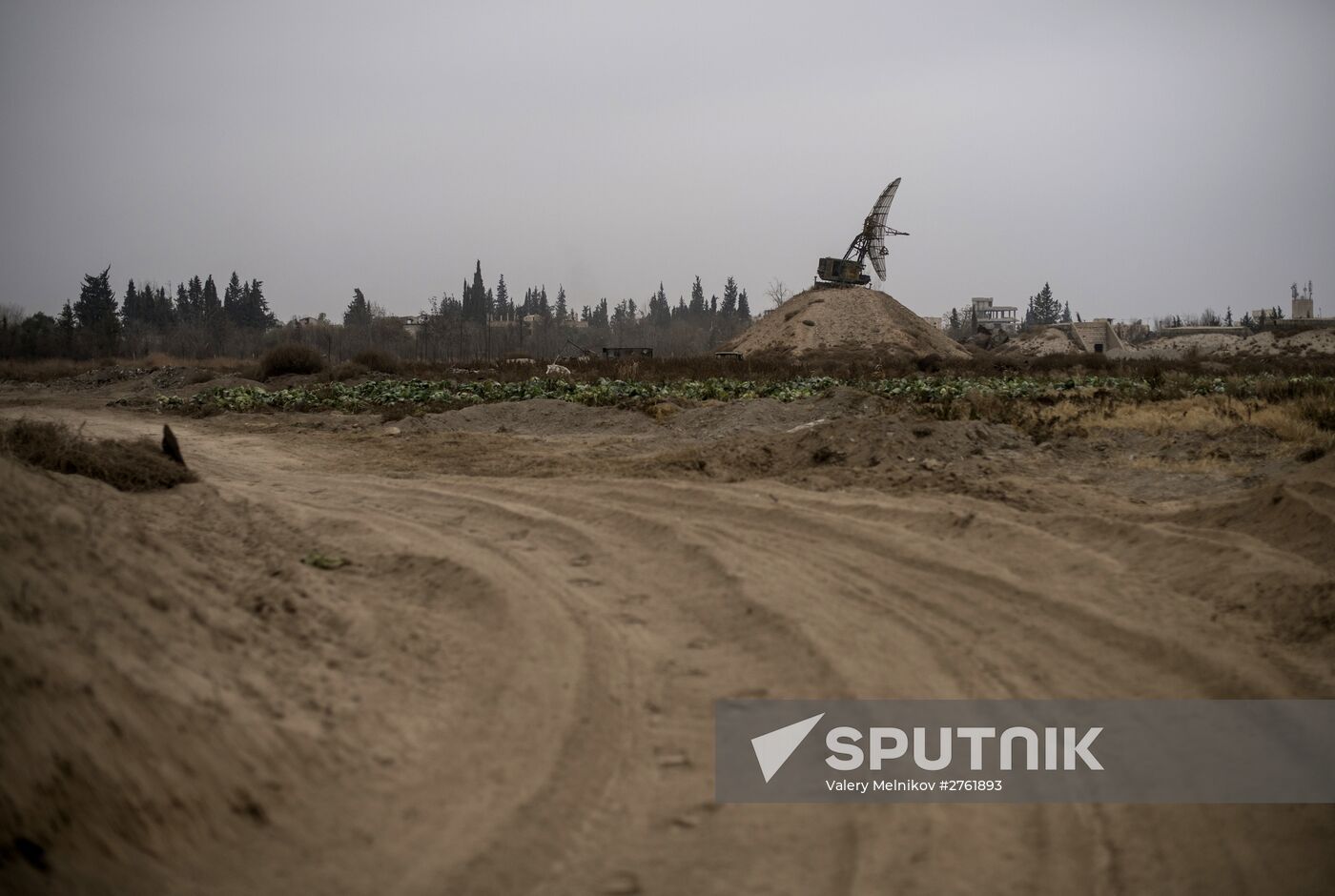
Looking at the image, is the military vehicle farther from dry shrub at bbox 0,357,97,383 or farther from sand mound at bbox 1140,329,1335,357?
dry shrub at bbox 0,357,97,383

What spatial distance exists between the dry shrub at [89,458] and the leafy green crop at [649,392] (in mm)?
10177

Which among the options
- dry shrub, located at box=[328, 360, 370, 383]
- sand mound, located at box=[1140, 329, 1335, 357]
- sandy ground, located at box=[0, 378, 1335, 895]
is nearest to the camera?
sandy ground, located at box=[0, 378, 1335, 895]

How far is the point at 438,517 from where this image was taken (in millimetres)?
7688

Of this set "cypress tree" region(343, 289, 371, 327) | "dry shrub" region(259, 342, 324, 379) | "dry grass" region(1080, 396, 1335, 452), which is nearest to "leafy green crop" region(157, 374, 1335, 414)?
"dry grass" region(1080, 396, 1335, 452)

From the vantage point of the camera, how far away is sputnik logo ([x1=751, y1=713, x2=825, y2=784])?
146 inches

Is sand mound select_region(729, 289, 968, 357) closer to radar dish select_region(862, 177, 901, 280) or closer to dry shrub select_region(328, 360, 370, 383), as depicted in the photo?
radar dish select_region(862, 177, 901, 280)

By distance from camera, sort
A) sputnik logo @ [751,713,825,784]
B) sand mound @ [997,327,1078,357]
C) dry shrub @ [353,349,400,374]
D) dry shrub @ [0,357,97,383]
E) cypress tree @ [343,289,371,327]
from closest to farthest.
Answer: sputnik logo @ [751,713,825,784] < dry shrub @ [353,349,400,374] < dry shrub @ [0,357,97,383] < sand mound @ [997,327,1078,357] < cypress tree @ [343,289,371,327]

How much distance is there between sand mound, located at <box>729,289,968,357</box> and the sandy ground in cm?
3644

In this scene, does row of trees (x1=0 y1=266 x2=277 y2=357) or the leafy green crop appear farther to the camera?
row of trees (x1=0 y1=266 x2=277 y2=357)

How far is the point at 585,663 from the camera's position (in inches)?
177

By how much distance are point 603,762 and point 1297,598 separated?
4.49 metres

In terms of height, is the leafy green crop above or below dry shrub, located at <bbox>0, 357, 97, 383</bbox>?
below

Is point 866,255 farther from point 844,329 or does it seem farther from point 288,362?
point 288,362

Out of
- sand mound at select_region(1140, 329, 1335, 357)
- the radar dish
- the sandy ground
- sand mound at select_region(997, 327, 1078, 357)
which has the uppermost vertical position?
the radar dish
